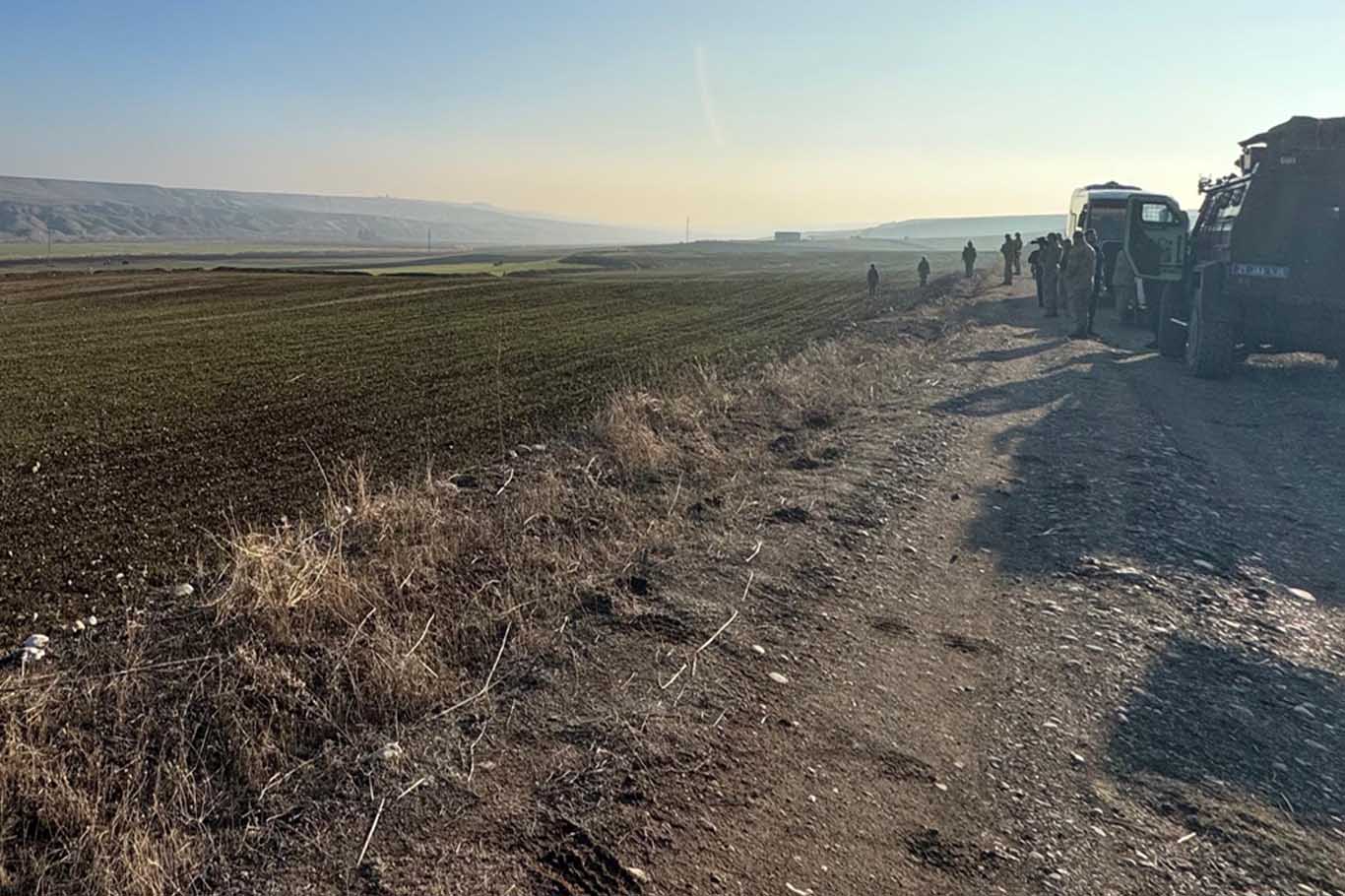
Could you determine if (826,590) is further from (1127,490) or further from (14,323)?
(14,323)

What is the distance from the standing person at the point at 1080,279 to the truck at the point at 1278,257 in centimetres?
491

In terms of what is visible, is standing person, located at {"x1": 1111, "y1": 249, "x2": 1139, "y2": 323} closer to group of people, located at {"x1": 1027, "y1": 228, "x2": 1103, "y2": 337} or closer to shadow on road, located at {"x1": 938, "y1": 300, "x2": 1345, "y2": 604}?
group of people, located at {"x1": 1027, "y1": 228, "x2": 1103, "y2": 337}

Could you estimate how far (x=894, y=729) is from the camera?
369 centimetres

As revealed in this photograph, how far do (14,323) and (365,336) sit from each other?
11.7 meters

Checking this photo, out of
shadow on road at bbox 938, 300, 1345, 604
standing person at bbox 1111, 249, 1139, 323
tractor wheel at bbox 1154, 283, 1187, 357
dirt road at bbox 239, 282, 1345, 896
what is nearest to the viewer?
dirt road at bbox 239, 282, 1345, 896

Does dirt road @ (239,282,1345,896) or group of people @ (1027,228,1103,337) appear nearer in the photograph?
dirt road @ (239,282,1345,896)

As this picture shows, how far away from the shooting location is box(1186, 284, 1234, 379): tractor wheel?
12.7m

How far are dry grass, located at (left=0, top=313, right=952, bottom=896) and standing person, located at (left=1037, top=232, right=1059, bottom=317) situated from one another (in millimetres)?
18769

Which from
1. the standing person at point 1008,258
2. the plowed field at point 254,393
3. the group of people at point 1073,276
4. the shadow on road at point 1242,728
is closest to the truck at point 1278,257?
Answer: the group of people at point 1073,276

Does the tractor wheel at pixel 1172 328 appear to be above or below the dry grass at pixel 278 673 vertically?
above

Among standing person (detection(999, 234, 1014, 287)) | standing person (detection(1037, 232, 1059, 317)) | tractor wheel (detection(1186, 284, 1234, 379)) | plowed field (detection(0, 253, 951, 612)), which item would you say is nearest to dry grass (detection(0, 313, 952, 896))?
plowed field (detection(0, 253, 951, 612))

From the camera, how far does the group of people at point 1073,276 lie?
18.6 metres

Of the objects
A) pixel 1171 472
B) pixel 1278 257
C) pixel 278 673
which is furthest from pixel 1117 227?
pixel 278 673

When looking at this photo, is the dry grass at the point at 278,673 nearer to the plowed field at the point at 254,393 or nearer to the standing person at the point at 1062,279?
the plowed field at the point at 254,393
